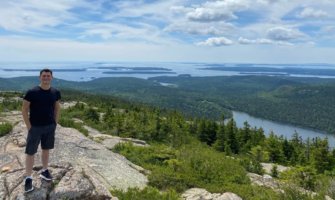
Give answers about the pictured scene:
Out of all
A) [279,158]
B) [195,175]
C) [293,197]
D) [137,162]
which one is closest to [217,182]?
[195,175]

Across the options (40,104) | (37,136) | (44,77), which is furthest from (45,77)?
(37,136)

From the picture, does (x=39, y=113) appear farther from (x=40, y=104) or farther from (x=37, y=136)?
(x=37, y=136)

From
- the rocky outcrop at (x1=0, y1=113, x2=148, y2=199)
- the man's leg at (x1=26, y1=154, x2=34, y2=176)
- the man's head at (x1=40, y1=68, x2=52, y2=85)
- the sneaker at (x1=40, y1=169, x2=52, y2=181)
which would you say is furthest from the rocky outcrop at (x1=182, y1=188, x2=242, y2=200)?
the man's head at (x1=40, y1=68, x2=52, y2=85)

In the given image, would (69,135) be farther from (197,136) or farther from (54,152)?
(197,136)

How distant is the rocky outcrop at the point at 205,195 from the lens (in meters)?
12.3

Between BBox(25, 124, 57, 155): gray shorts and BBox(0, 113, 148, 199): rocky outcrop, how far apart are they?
751 millimetres

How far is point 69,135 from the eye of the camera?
57.9ft

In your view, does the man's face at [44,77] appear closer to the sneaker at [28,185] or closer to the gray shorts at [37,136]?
the gray shorts at [37,136]

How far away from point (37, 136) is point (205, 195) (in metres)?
6.04

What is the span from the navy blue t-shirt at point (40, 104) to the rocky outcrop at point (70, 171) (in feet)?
4.90

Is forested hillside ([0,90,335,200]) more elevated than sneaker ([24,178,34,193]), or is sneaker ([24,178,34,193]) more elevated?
sneaker ([24,178,34,193])

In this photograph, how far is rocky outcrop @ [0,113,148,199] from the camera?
30.2 feet

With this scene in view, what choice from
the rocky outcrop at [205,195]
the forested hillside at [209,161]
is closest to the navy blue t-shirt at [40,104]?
the forested hillside at [209,161]

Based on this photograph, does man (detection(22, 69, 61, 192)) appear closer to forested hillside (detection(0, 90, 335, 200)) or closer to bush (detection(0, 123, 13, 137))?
forested hillside (detection(0, 90, 335, 200))
